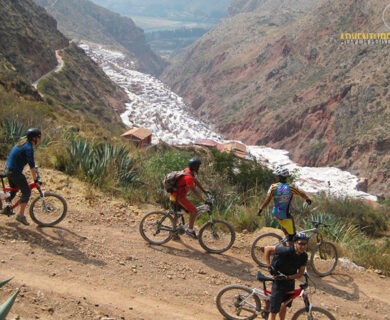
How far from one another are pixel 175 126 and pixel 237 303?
73419mm

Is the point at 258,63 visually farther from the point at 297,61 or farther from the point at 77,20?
the point at 77,20

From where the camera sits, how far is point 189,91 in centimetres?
12588

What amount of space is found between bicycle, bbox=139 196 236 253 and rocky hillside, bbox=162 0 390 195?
4301 cm

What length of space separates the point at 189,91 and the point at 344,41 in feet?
202

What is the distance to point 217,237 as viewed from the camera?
6.66 meters

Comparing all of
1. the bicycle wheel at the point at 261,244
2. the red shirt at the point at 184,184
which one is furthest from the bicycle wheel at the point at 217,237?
the red shirt at the point at 184,184

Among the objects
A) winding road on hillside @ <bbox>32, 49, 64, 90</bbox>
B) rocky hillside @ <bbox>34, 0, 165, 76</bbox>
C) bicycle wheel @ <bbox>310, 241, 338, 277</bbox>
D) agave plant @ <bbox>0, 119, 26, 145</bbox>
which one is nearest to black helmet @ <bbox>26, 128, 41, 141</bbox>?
agave plant @ <bbox>0, 119, 26, 145</bbox>

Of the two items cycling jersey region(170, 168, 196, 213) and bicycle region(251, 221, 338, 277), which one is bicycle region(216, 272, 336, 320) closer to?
bicycle region(251, 221, 338, 277)

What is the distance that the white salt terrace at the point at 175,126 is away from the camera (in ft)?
143

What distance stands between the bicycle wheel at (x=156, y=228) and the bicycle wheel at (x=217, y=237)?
0.57 metres

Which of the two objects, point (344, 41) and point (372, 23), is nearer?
point (372, 23)

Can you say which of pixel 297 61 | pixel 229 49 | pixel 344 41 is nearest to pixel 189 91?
pixel 229 49

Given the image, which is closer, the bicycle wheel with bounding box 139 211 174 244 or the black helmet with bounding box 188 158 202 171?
the black helmet with bounding box 188 158 202 171

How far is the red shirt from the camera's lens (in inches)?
244
